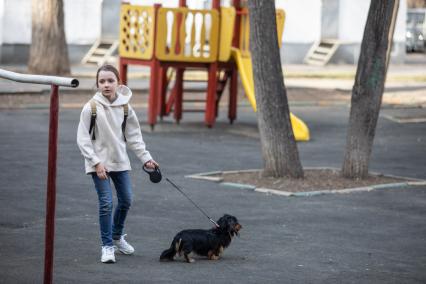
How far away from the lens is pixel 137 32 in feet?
63.8

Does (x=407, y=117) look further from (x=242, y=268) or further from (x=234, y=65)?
(x=242, y=268)

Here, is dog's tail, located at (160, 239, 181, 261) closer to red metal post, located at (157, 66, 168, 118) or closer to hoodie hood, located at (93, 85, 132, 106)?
hoodie hood, located at (93, 85, 132, 106)

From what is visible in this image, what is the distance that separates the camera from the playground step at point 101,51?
37406mm

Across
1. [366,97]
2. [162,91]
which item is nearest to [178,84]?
[162,91]

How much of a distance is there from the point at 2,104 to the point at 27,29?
43.7ft

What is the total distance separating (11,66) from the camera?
3409 centimetres

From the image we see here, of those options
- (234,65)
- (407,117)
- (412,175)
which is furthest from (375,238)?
(407,117)

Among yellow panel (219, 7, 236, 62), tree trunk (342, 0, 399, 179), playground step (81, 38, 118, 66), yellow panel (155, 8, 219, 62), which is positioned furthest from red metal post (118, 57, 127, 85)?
playground step (81, 38, 118, 66)

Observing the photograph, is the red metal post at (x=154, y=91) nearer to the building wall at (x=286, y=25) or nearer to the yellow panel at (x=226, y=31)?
the yellow panel at (x=226, y=31)

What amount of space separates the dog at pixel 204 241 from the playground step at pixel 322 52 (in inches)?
1277

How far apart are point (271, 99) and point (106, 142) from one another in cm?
512

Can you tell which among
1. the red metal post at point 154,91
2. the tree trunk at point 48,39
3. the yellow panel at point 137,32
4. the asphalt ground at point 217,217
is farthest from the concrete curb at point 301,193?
the tree trunk at point 48,39

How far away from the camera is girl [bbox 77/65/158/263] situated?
851cm

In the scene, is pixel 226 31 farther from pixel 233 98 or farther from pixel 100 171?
pixel 100 171
